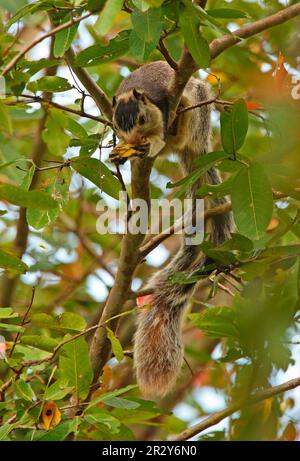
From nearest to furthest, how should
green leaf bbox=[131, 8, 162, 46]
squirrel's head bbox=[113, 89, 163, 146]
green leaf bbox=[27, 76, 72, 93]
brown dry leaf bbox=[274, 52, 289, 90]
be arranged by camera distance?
green leaf bbox=[131, 8, 162, 46] → brown dry leaf bbox=[274, 52, 289, 90] → green leaf bbox=[27, 76, 72, 93] → squirrel's head bbox=[113, 89, 163, 146]

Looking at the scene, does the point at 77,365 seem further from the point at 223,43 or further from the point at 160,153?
the point at 160,153

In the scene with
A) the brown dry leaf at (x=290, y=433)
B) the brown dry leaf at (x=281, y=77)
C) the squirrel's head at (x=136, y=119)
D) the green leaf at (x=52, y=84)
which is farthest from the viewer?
the squirrel's head at (x=136, y=119)

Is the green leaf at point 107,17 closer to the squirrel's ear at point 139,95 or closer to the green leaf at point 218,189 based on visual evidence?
the green leaf at point 218,189

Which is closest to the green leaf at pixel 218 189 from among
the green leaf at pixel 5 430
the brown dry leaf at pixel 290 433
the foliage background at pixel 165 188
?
the foliage background at pixel 165 188

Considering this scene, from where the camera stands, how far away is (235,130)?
172 centimetres

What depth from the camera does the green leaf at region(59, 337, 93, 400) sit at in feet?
5.78

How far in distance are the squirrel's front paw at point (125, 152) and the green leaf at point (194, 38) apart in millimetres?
448

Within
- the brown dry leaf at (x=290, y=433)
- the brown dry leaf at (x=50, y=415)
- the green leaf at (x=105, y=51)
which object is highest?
the green leaf at (x=105, y=51)

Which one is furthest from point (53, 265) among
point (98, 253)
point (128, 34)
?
point (128, 34)

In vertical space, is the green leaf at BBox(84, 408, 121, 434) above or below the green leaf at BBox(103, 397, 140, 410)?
below

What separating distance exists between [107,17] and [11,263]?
1.84 feet

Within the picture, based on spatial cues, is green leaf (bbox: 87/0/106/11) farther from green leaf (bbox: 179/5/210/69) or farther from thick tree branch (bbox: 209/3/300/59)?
thick tree branch (bbox: 209/3/300/59)

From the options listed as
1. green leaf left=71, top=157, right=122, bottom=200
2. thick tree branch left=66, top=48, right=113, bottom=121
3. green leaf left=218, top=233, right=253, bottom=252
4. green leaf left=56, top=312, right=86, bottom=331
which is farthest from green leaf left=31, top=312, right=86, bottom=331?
thick tree branch left=66, top=48, right=113, bottom=121

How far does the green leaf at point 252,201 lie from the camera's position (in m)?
1.67
